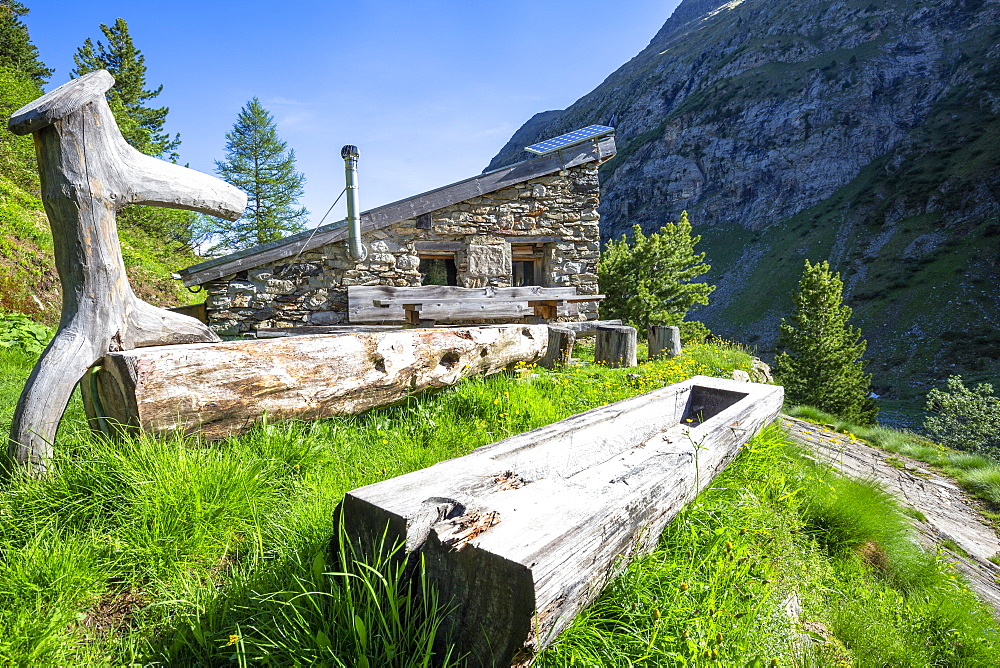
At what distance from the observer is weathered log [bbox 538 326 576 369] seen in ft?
18.3

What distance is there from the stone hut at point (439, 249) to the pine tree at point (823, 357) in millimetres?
15214

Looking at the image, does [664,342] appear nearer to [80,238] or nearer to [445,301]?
[445,301]

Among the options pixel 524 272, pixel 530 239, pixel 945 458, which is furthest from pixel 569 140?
pixel 945 458

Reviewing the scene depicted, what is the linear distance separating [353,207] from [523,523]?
7192 millimetres

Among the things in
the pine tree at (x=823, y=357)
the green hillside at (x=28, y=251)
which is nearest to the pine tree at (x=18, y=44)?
the green hillside at (x=28, y=251)

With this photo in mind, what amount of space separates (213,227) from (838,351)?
27466mm

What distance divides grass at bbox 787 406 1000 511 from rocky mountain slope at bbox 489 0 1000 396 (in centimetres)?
2605

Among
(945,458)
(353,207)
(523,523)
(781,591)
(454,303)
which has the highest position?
(353,207)

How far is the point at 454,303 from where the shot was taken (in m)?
8.30

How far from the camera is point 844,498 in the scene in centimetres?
296

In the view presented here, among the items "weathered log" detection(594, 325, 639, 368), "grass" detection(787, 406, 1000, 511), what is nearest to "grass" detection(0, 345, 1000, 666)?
"weathered log" detection(594, 325, 639, 368)

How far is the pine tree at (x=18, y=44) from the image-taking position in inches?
719

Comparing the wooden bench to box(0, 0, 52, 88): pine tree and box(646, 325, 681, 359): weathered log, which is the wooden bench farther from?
box(0, 0, 52, 88): pine tree

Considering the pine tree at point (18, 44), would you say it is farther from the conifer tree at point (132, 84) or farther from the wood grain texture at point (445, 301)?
the wood grain texture at point (445, 301)
